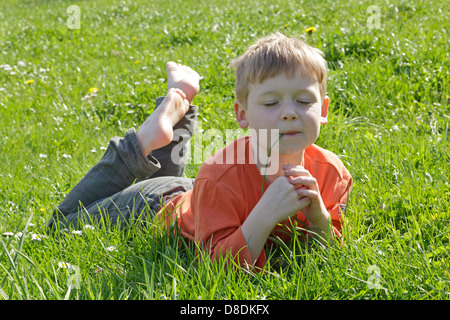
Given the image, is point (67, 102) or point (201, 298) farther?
point (67, 102)

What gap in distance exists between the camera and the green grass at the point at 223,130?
186 centimetres

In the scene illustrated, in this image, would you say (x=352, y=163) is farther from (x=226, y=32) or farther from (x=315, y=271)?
(x=226, y=32)

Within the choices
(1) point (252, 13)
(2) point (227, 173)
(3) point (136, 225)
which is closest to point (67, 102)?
(3) point (136, 225)

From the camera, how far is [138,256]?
6.94 feet

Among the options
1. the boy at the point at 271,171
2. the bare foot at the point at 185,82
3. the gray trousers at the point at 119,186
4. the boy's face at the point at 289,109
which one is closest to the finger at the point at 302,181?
the boy at the point at 271,171

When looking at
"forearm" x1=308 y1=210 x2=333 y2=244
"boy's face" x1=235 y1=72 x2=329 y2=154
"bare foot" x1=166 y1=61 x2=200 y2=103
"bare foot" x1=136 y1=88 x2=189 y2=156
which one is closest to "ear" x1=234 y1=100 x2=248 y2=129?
"boy's face" x1=235 y1=72 x2=329 y2=154

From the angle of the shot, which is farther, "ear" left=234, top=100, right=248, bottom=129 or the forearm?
"ear" left=234, top=100, right=248, bottom=129

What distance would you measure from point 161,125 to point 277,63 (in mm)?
951

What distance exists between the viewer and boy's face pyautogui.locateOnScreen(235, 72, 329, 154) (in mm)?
2068

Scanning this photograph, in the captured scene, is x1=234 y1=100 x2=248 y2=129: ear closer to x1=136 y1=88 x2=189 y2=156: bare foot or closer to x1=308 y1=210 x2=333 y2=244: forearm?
x1=308 y1=210 x2=333 y2=244: forearm

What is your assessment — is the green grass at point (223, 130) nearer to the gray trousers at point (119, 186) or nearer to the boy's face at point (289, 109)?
the gray trousers at point (119, 186)

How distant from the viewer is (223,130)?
3.88 meters

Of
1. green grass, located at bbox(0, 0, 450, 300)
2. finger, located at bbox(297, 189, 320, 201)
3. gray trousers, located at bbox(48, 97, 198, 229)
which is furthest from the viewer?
gray trousers, located at bbox(48, 97, 198, 229)

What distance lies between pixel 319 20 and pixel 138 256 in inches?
226
